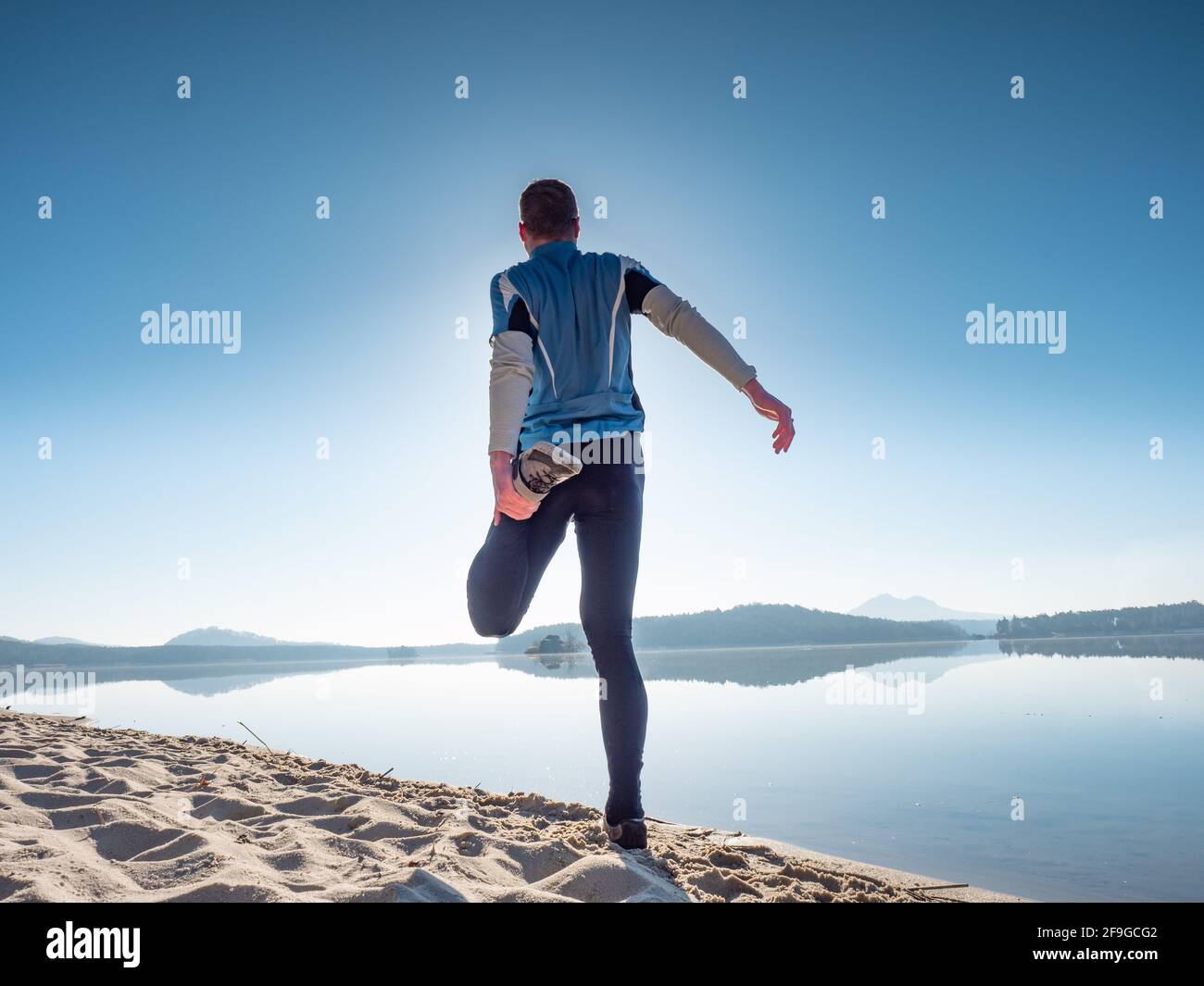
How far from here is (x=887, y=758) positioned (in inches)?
208

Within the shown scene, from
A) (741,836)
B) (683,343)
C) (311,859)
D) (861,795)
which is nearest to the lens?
(311,859)

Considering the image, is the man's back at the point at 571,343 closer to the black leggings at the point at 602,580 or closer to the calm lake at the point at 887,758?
the black leggings at the point at 602,580

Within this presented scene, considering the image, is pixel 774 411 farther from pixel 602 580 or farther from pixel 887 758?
pixel 887 758

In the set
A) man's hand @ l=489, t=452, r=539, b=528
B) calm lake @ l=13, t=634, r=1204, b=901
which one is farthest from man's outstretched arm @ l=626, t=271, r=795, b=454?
calm lake @ l=13, t=634, r=1204, b=901

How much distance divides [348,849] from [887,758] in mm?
4279

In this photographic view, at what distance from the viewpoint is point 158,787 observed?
332 cm

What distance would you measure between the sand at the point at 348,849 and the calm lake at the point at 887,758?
0.78 m
